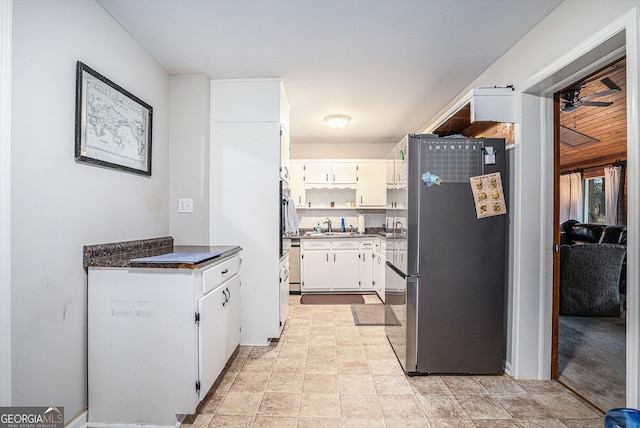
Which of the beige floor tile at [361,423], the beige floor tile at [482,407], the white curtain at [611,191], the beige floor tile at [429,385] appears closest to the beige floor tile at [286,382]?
the beige floor tile at [361,423]

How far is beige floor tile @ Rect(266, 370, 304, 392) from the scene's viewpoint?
6.56 ft

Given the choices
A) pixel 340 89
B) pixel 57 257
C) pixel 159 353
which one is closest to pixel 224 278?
pixel 159 353

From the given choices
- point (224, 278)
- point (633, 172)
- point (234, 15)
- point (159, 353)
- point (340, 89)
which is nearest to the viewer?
point (633, 172)

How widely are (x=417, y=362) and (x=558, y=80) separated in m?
2.19

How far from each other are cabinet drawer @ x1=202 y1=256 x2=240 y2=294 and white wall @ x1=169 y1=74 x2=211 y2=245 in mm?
467

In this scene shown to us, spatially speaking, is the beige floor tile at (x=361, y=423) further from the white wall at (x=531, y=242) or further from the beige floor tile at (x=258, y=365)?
the white wall at (x=531, y=242)

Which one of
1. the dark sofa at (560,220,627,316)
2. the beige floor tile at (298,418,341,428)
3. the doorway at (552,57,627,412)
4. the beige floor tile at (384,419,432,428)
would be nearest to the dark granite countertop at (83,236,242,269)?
the beige floor tile at (298,418,341,428)

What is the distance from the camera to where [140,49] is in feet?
7.19

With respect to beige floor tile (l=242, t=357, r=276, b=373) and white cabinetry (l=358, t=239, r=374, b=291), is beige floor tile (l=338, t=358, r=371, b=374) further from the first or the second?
white cabinetry (l=358, t=239, r=374, b=291)

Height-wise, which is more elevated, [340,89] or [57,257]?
[340,89]

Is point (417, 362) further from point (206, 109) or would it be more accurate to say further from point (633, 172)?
point (206, 109)

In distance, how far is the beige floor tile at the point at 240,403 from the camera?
1.77 meters

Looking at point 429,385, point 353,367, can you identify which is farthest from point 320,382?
point 429,385

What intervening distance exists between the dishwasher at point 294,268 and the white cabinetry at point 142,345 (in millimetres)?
2879
